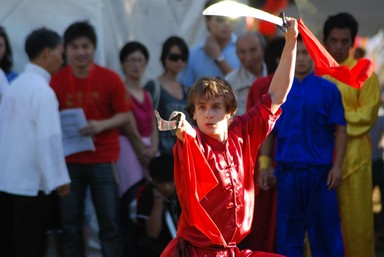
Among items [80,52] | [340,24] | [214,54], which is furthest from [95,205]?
[340,24]

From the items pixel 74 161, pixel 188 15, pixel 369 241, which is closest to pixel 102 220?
pixel 74 161

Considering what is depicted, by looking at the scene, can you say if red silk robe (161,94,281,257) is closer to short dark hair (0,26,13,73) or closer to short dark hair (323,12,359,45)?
short dark hair (323,12,359,45)

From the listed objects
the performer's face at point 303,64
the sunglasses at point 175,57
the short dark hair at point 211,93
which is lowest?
the short dark hair at point 211,93

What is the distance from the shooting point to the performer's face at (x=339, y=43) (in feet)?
24.8

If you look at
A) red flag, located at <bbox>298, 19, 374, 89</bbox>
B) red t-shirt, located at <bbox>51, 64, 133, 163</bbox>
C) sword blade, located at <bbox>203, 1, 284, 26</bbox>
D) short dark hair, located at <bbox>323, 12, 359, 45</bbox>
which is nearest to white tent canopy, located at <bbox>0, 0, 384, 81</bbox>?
short dark hair, located at <bbox>323, 12, 359, 45</bbox>

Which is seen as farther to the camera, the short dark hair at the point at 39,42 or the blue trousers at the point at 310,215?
the short dark hair at the point at 39,42

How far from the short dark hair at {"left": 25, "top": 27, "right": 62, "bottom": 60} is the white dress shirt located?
337 mm

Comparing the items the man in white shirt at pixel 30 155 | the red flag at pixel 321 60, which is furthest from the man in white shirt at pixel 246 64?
the red flag at pixel 321 60

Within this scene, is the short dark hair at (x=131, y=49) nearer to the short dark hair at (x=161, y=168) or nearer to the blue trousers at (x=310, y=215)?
the short dark hair at (x=161, y=168)

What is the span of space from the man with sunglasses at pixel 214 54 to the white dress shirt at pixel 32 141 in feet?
7.03

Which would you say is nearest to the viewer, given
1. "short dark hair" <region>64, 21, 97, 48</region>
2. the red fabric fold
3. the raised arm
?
the red fabric fold

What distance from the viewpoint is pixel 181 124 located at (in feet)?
16.8

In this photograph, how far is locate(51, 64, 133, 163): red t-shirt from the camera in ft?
26.0

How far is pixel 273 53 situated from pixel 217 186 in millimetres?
2623
